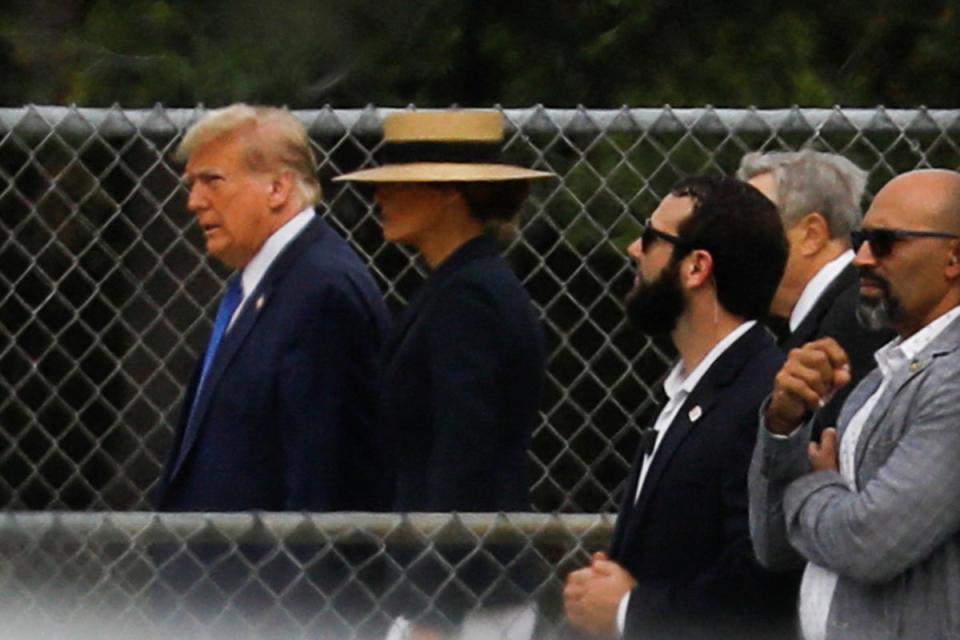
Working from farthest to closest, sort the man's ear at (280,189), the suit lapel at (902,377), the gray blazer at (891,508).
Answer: the man's ear at (280,189), the suit lapel at (902,377), the gray blazer at (891,508)

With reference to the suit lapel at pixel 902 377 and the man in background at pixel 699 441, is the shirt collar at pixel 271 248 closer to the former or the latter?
the man in background at pixel 699 441

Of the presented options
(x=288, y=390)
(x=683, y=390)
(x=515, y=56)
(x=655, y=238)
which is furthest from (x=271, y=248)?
(x=515, y=56)

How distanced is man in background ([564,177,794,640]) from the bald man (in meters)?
0.19

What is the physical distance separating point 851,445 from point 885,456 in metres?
0.10

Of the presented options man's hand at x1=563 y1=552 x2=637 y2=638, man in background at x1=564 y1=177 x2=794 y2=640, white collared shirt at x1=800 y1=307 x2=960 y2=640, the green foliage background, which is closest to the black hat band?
the green foliage background

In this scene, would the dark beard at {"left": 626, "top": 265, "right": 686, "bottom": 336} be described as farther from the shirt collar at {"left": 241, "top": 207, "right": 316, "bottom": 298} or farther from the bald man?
the shirt collar at {"left": 241, "top": 207, "right": 316, "bottom": 298}

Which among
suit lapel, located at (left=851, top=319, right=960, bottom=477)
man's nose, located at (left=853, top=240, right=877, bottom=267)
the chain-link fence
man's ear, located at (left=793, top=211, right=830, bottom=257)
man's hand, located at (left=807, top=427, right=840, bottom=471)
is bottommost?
the chain-link fence

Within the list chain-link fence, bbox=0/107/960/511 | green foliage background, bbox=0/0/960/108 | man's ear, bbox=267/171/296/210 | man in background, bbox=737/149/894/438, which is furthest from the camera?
green foliage background, bbox=0/0/960/108

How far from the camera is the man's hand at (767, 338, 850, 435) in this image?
11.8ft

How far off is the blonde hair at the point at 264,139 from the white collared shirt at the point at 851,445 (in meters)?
1.34

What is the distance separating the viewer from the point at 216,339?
4.69 meters

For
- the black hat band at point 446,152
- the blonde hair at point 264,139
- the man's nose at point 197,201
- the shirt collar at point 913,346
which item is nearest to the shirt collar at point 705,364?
the shirt collar at point 913,346

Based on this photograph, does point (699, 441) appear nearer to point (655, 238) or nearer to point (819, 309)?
point (655, 238)

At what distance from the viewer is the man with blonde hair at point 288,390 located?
A: 450cm
